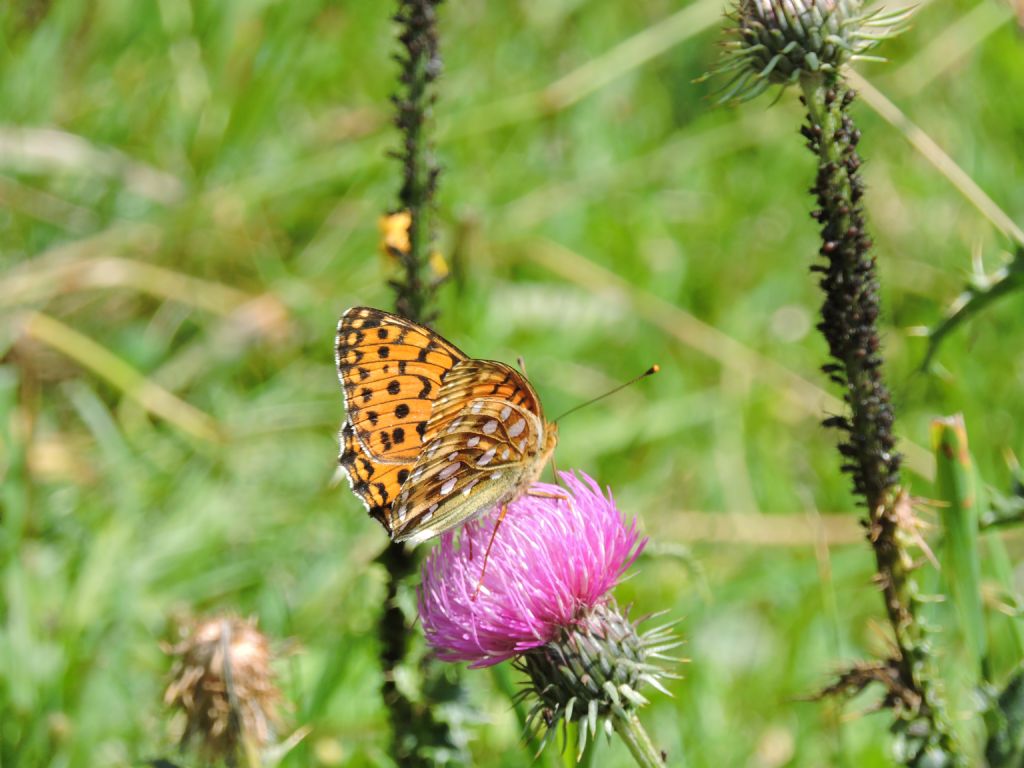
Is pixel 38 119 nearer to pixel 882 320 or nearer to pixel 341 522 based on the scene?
pixel 341 522

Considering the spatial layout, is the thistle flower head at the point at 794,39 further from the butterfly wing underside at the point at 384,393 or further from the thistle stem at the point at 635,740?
the thistle stem at the point at 635,740

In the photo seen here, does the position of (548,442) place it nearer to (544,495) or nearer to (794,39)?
(544,495)

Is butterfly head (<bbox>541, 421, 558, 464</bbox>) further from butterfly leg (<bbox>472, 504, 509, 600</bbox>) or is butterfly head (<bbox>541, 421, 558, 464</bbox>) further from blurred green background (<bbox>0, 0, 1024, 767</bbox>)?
blurred green background (<bbox>0, 0, 1024, 767</bbox>)

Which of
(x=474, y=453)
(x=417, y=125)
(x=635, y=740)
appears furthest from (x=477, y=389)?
(x=635, y=740)

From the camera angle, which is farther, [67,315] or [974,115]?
[974,115]

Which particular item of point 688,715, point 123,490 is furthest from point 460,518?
point 123,490

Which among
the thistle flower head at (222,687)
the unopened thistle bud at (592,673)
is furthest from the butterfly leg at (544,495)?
the thistle flower head at (222,687)
